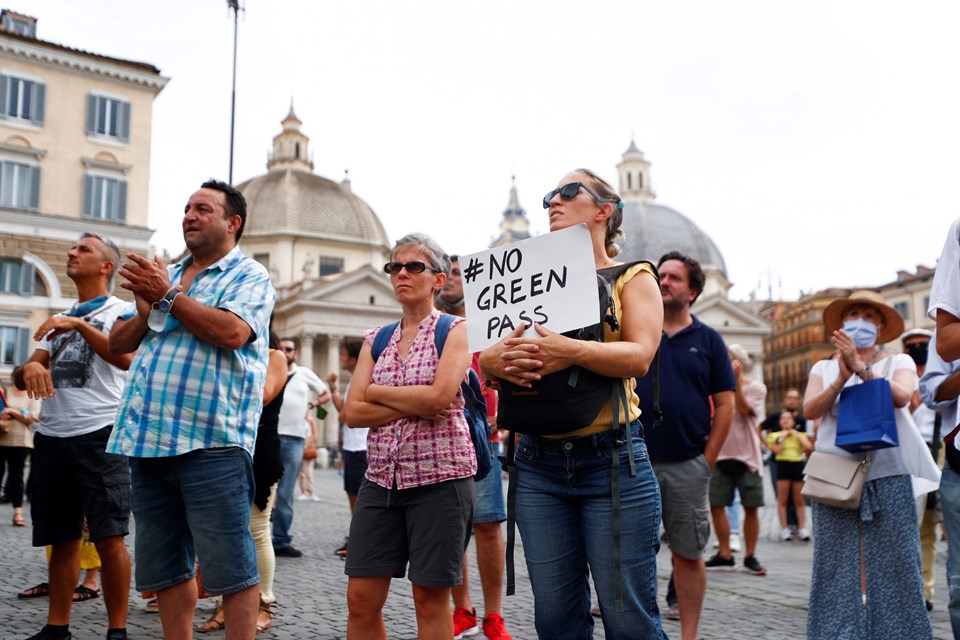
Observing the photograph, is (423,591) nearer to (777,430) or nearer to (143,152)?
(777,430)

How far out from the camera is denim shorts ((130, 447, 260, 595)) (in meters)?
3.36

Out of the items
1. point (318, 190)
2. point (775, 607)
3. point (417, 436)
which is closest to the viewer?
point (417, 436)

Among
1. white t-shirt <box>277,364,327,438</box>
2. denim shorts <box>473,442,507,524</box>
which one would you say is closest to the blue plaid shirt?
denim shorts <box>473,442,507,524</box>

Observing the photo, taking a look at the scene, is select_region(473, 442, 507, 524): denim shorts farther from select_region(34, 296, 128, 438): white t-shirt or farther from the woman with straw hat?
select_region(34, 296, 128, 438): white t-shirt

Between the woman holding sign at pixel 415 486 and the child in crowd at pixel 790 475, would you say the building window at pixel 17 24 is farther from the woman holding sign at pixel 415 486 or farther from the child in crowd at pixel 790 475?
the woman holding sign at pixel 415 486

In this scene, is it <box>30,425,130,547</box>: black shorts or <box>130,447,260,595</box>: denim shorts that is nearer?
<box>130,447,260,595</box>: denim shorts

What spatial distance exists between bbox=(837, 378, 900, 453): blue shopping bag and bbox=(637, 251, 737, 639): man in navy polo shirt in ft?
2.10

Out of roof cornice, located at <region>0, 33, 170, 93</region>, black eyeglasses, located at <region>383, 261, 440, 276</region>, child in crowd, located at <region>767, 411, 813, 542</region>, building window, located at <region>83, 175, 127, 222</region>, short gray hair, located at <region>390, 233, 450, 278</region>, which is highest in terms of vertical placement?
roof cornice, located at <region>0, 33, 170, 93</region>

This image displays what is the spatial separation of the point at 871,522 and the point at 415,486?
2.32 meters

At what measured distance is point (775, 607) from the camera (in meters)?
5.89

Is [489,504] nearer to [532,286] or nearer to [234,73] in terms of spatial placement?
[532,286]

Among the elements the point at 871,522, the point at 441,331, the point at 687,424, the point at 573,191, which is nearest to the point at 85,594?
the point at 441,331

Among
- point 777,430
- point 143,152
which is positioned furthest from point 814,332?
point 777,430

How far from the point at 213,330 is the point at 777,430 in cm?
990
